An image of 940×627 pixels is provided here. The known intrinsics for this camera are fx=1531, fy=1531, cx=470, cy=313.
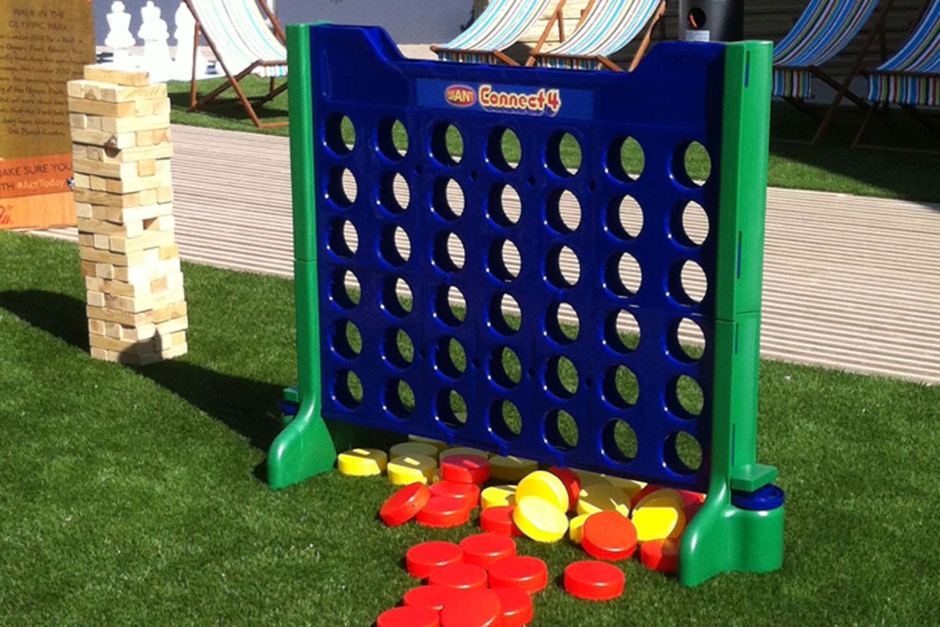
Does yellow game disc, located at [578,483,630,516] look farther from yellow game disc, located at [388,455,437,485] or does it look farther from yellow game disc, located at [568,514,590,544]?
yellow game disc, located at [388,455,437,485]

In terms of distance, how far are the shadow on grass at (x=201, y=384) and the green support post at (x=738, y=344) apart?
4.95 ft

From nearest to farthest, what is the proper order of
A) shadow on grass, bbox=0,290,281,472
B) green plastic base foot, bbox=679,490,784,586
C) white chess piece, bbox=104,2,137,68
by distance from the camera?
1. green plastic base foot, bbox=679,490,784,586
2. shadow on grass, bbox=0,290,281,472
3. white chess piece, bbox=104,2,137,68

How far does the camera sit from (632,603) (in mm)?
3879

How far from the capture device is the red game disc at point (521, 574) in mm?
3893

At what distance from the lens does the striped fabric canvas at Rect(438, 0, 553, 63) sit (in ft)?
42.9

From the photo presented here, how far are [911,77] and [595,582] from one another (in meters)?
7.51

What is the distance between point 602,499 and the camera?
14.5ft

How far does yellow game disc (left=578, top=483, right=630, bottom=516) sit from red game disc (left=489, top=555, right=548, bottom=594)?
1.28ft

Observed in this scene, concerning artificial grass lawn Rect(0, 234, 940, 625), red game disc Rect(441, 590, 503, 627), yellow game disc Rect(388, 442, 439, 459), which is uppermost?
red game disc Rect(441, 590, 503, 627)

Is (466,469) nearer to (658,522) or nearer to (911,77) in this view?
(658,522)

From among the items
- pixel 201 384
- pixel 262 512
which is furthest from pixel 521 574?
pixel 201 384

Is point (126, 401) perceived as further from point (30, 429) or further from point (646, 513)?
point (646, 513)

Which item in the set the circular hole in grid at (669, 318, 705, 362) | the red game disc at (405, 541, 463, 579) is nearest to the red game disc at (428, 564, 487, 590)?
the red game disc at (405, 541, 463, 579)

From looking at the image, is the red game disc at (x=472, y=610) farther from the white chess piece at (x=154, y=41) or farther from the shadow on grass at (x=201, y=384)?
the white chess piece at (x=154, y=41)
